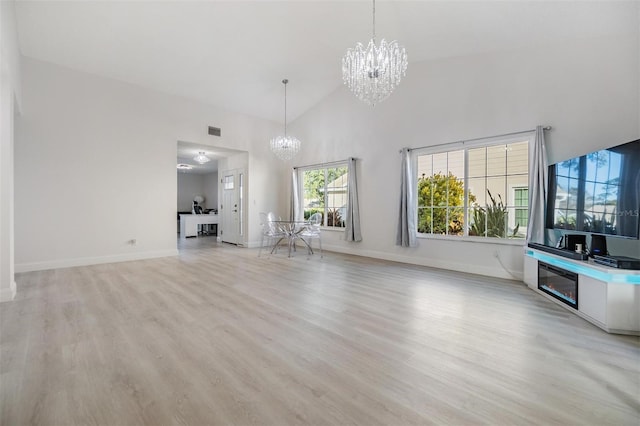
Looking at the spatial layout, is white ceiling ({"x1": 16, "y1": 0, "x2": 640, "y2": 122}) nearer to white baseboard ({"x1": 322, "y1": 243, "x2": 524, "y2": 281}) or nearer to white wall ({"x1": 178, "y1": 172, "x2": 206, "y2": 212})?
white baseboard ({"x1": 322, "y1": 243, "x2": 524, "y2": 281})

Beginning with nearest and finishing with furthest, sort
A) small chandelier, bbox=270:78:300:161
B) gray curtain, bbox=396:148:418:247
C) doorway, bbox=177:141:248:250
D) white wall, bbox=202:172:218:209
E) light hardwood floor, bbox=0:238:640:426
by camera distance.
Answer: light hardwood floor, bbox=0:238:640:426 → gray curtain, bbox=396:148:418:247 → small chandelier, bbox=270:78:300:161 → doorway, bbox=177:141:248:250 → white wall, bbox=202:172:218:209

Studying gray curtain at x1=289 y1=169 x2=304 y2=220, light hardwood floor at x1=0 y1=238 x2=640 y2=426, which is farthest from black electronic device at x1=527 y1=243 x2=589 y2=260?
gray curtain at x1=289 y1=169 x2=304 y2=220

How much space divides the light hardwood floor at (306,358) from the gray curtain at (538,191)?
0.92 meters

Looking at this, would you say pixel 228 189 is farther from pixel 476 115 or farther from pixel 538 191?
pixel 538 191

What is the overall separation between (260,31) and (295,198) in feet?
12.4

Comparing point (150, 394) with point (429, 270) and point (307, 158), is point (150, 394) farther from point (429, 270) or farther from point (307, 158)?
point (307, 158)

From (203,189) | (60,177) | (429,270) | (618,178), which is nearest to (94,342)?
(60,177)

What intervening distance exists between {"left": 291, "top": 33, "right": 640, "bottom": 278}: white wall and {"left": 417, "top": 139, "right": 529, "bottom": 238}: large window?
0.82 ft

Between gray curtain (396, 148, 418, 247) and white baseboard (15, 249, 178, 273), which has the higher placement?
gray curtain (396, 148, 418, 247)

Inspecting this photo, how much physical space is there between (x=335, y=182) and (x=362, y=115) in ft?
5.24

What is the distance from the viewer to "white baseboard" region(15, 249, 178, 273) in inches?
168

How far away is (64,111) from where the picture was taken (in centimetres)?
454

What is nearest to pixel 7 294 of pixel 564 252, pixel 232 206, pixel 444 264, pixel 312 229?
pixel 312 229

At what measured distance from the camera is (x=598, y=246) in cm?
273
